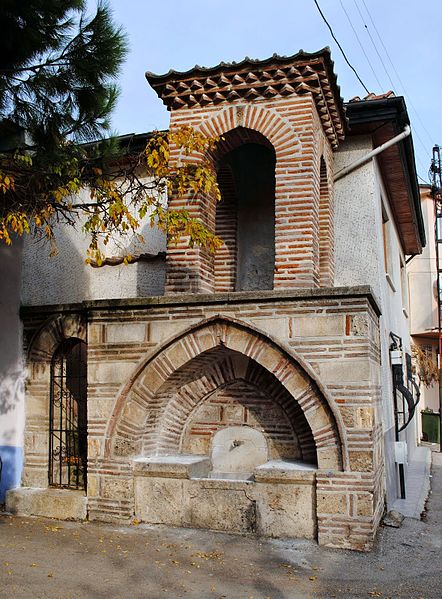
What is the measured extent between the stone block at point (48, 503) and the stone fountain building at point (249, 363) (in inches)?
0.7

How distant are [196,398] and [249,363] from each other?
0.81m

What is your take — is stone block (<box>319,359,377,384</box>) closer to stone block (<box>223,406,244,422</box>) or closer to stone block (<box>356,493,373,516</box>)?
stone block (<box>356,493,373,516</box>)

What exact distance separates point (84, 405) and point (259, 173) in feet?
13.6

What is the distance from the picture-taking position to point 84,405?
344 inches

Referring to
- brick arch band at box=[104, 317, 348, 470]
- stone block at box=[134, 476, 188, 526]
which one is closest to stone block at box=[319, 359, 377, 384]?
brick arch band at box=[104, 317, 348, 470]

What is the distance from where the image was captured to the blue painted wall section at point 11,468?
8.33 meters

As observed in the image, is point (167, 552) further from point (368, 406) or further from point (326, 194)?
point (326, 194)

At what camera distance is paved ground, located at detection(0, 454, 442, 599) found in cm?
536

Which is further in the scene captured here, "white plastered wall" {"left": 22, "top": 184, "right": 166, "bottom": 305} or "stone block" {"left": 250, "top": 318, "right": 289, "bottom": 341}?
"white plastered wall" {"left": 22, "top": 184, "right": 166, "bottom": 305}

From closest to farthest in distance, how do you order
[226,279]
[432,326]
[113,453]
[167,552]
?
[167,552] → [113,453] → [226,279] → [432,326]

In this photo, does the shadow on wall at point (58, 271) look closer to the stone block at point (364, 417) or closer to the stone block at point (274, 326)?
the stone block at point (274, 326)

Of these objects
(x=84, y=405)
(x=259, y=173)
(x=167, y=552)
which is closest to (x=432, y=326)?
(x=259, y=173)

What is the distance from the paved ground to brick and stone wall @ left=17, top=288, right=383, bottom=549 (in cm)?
43

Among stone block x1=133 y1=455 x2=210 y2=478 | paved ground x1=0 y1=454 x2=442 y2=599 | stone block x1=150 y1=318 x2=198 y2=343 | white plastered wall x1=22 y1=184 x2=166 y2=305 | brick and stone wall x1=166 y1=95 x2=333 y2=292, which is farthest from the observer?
white plastered wall x1=22 y1=184 x2=166 y2=305
